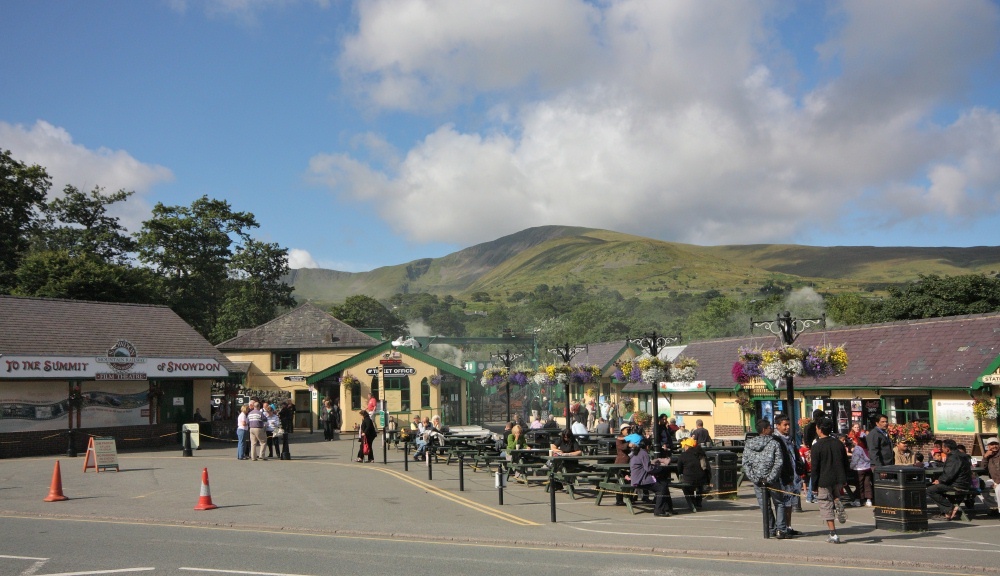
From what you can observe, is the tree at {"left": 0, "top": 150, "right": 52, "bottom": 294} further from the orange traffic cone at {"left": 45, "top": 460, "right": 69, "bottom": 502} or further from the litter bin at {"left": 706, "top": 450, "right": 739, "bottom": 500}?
the litter bin at {"left": 706, "top": 450, "right": 739, "bottom": 500}

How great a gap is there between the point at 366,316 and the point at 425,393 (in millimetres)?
73221

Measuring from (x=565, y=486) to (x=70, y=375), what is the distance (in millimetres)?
19075

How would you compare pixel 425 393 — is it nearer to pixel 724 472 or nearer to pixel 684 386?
pixel 684 386

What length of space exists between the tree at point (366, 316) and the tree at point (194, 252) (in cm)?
1584

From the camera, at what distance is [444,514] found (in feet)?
49.7

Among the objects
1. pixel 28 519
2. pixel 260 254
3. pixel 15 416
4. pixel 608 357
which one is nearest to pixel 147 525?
pixel 28 519

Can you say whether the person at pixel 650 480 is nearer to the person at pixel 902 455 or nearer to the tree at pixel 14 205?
the person at pixel 902 455

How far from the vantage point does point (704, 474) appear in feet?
52.2

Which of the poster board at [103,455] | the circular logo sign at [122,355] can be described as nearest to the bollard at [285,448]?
the poster board at [103,455]

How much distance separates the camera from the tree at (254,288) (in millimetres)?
72819

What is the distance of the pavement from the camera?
37.6 feet

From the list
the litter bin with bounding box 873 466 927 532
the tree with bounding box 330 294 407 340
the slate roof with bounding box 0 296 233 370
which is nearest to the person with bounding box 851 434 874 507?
the litter bin with bounding box 873 466 927 532

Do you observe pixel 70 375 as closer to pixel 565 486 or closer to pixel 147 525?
pixel 147 525

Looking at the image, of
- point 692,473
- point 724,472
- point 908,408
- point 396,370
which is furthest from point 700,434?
point 396,370
